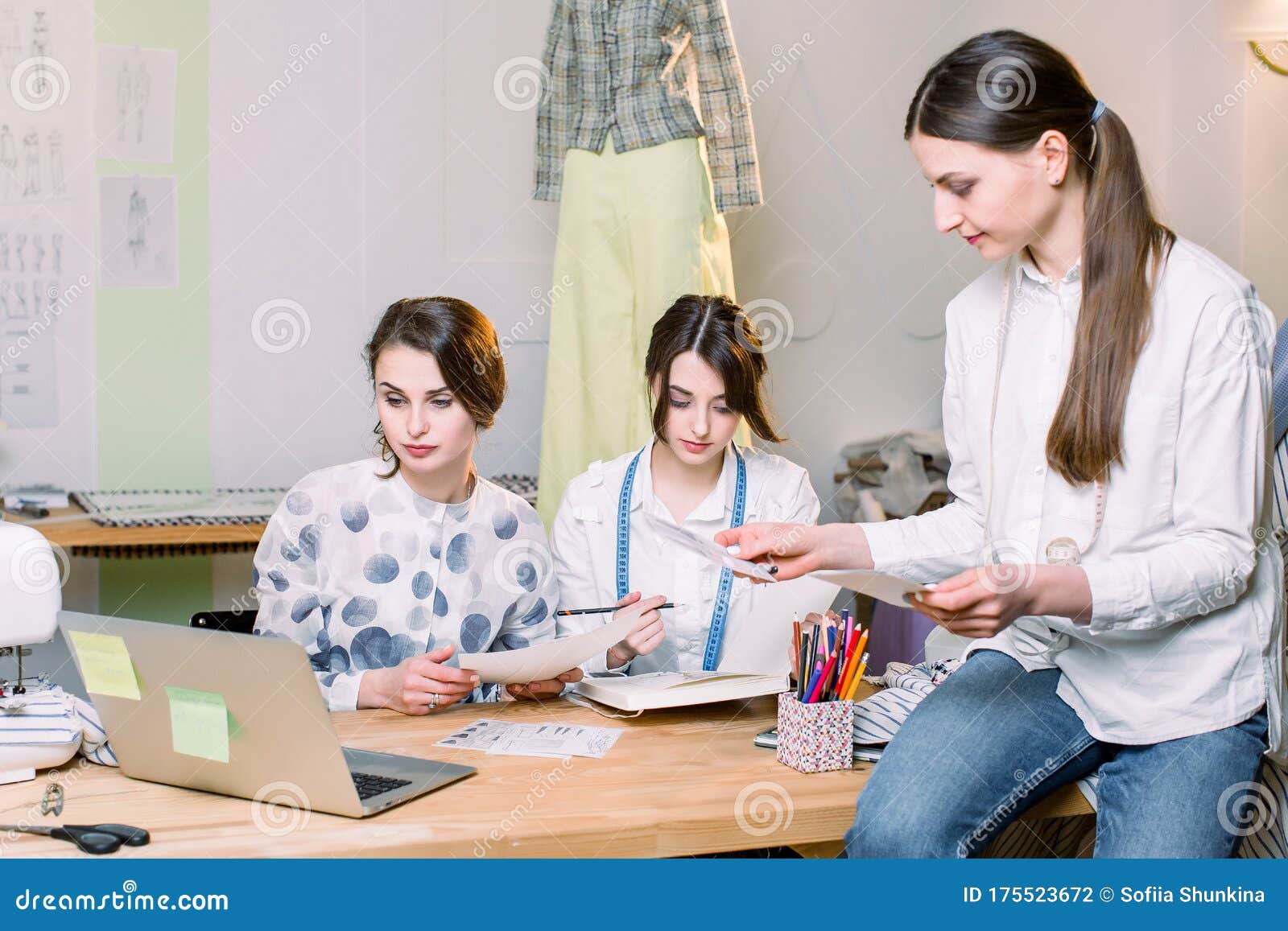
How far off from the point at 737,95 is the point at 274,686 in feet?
6.92

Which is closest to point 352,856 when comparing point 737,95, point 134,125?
point 737,95

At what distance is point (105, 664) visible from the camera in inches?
50.5

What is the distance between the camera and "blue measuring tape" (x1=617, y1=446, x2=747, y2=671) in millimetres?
2074

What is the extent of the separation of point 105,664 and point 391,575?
607 millimetres

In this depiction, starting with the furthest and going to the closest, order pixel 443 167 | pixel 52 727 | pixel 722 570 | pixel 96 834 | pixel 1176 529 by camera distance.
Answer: pixel 443 167, pixel 722 570, pixel 1176 529, pixel 52 727, pixel 96 834

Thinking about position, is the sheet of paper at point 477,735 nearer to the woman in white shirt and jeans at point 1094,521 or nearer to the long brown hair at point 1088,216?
the woman in white shirt and jeans at point 1094,521

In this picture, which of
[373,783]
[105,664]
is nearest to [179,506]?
[105,664]

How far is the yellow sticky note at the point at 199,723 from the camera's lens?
123cm

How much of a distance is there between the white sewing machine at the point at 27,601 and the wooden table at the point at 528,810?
29mm

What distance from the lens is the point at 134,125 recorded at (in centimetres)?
315

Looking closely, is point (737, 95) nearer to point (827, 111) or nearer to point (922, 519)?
point (827, 111)

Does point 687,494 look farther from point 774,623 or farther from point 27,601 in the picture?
point 27,601

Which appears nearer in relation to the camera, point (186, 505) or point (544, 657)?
point (544, 657)

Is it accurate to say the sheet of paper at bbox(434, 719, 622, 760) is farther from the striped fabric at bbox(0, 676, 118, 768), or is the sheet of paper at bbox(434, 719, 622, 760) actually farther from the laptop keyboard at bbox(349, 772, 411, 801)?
the striped fabric at bbox(0, 676, 118, 768)
